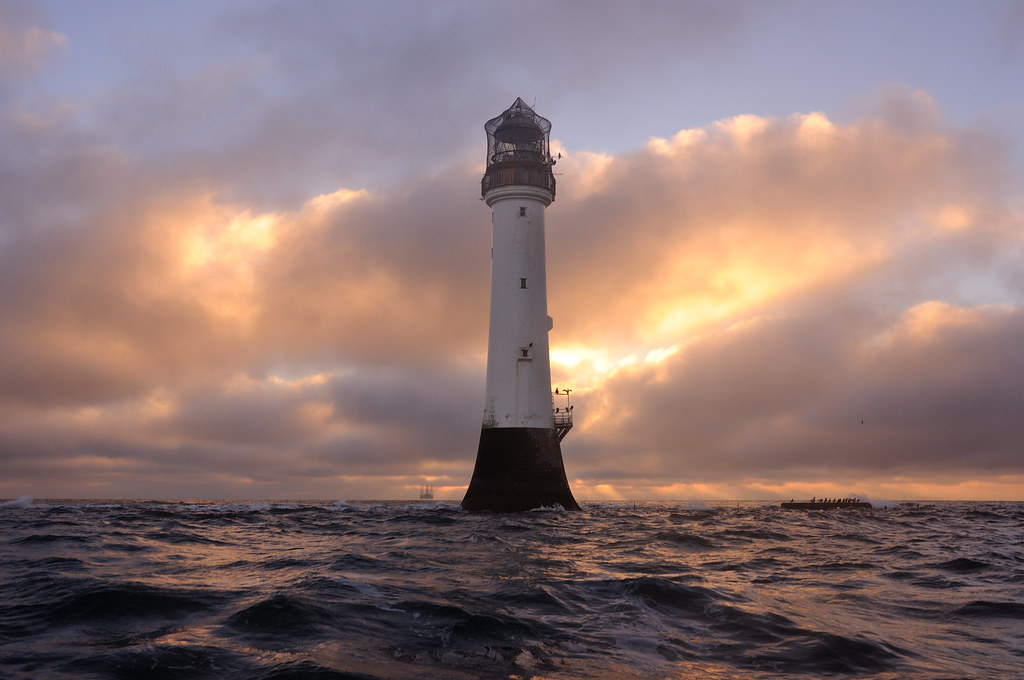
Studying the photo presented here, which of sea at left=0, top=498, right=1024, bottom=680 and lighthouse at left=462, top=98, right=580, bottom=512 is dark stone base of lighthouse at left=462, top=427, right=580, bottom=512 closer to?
lighthouse at left=462, top=98, right=580, bottom=512

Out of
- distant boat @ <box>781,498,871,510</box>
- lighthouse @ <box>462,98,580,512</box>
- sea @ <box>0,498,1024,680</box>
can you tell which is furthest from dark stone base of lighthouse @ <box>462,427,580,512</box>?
distant boat @ <box>781,498,871,510</box>

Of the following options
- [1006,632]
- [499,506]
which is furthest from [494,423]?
[1006,632]

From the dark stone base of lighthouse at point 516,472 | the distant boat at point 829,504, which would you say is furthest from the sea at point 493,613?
the distant boat at point 829,504

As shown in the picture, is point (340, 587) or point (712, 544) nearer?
point (340, 587)

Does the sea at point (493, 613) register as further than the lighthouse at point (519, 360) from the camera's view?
No

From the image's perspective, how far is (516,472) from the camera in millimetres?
37438

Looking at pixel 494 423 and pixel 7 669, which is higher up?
pixel 494 423

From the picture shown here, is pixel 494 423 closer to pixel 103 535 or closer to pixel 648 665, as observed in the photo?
pixel 103 535

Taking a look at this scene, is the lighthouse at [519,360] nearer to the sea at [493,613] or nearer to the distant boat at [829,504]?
the sea at [493,613]

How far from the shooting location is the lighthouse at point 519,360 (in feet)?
123

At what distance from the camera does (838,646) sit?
8602mm

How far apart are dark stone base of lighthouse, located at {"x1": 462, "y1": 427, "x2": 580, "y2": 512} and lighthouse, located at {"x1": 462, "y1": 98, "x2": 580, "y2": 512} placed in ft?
0.17

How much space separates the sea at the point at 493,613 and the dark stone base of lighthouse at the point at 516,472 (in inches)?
682

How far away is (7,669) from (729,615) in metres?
8.91
